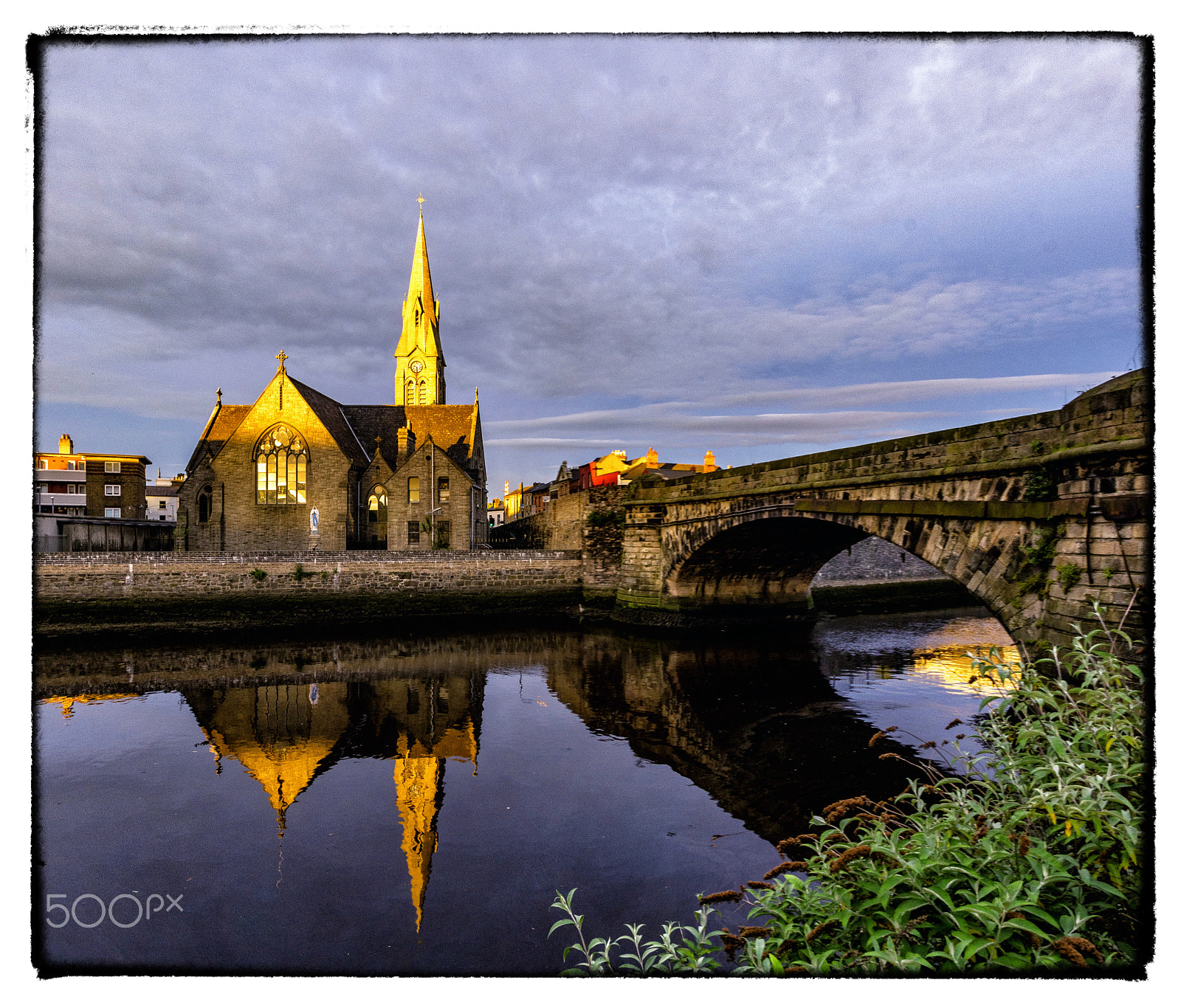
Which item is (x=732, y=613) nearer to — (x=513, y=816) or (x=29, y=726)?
(x=513, y=816)

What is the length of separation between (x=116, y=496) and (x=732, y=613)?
60206mm

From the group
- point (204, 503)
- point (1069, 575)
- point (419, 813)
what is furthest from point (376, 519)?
point (1069, 575)

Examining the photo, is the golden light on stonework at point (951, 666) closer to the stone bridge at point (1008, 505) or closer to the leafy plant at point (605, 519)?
the stone bridge at point (1008, 505)

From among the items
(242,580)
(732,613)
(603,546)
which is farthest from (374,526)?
(732,613)

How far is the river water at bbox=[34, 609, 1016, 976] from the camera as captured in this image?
245 inches

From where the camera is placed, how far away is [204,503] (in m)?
37.3

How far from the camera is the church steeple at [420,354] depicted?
65.0 meters

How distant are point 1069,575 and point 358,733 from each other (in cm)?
1283

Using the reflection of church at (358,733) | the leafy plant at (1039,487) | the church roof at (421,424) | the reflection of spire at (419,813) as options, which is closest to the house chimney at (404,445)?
the church roof at (421,424)

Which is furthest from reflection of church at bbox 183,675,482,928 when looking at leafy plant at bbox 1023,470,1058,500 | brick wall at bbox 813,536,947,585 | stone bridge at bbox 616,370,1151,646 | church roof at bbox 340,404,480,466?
church roof at bbox 340,404,480,466

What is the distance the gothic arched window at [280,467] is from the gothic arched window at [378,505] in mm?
4167

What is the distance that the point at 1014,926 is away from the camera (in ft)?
8.57

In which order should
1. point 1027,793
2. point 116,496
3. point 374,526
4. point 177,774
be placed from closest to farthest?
1. point 1027,793
2. point 177,774
3. point 374,526
4. point 116,496

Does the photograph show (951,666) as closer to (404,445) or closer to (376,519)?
(376,519)
